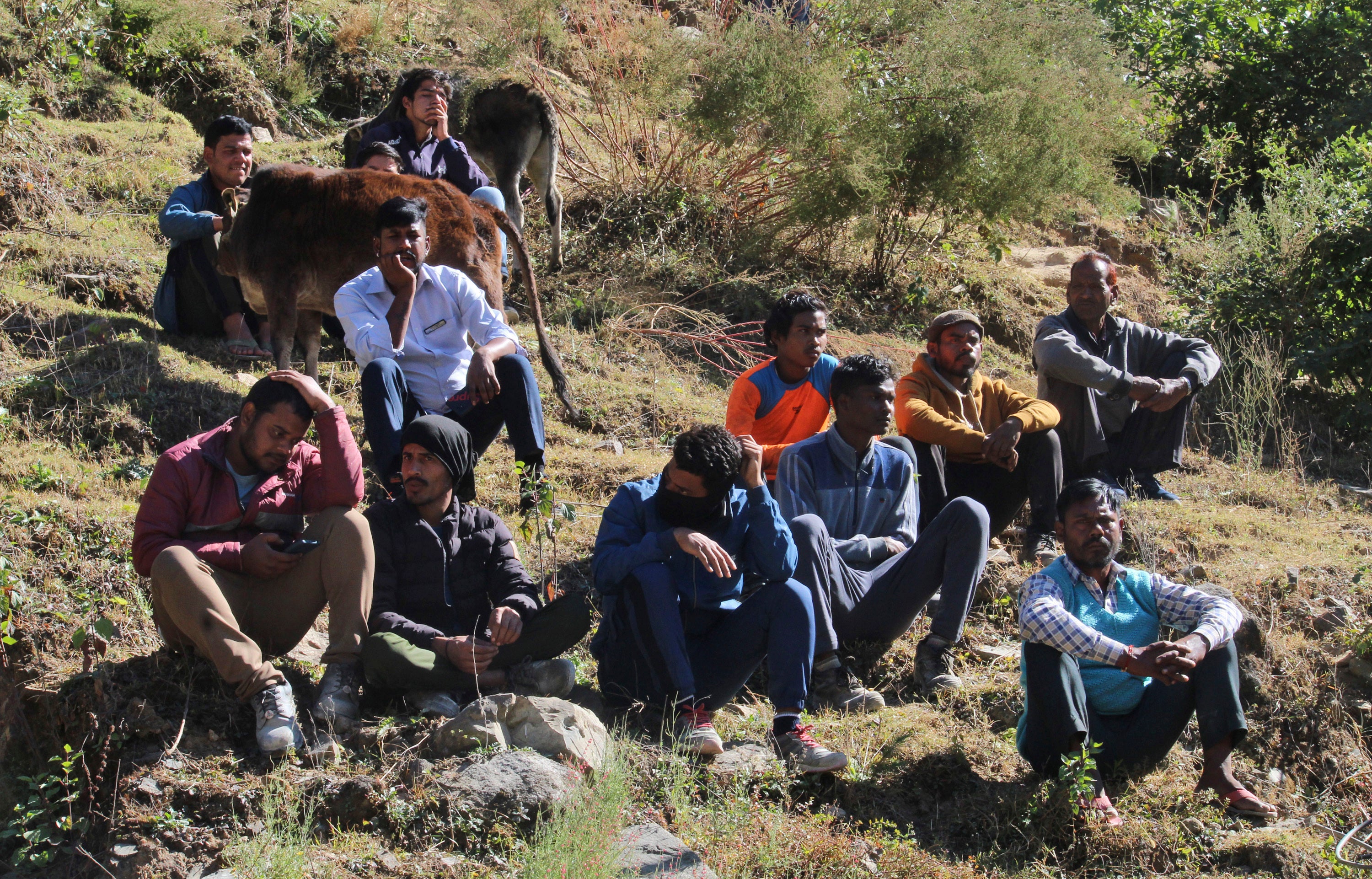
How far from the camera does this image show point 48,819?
4117 mm

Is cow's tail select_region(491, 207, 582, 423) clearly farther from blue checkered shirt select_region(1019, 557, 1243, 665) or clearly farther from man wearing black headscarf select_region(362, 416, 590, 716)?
blue checkered shirt select_region(1019, 557, 1243, 665)

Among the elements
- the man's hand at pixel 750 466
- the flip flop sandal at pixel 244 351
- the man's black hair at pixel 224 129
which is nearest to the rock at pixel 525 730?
the man's hand at pixel 750 466

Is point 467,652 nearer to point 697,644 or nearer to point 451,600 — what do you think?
point 451,600

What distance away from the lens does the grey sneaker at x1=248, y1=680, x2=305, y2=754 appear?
4125 mm

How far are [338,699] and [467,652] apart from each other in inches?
19.3

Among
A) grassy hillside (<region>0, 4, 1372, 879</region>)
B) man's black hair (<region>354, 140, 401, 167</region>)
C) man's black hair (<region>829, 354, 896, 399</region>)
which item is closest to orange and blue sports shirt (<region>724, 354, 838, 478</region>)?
man's black hair (<region>829, 354, 896, 399</region>)

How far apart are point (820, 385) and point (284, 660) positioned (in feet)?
9.71

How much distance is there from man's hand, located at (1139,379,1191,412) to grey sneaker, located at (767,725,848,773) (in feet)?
11.1

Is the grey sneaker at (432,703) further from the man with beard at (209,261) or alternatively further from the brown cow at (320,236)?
the man with beard at (209,261)

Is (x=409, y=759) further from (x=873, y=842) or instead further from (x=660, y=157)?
(x=660, y=157)

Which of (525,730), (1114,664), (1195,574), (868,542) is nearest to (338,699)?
(525,730)

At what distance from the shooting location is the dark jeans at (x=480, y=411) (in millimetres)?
5641

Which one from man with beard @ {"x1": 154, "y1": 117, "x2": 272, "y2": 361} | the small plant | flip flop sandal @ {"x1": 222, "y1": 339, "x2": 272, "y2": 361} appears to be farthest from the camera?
flip flop sandal @ {"x1": 222, "y1": 339, "x2": 272, "y2": 361}

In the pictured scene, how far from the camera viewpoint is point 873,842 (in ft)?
14.2
